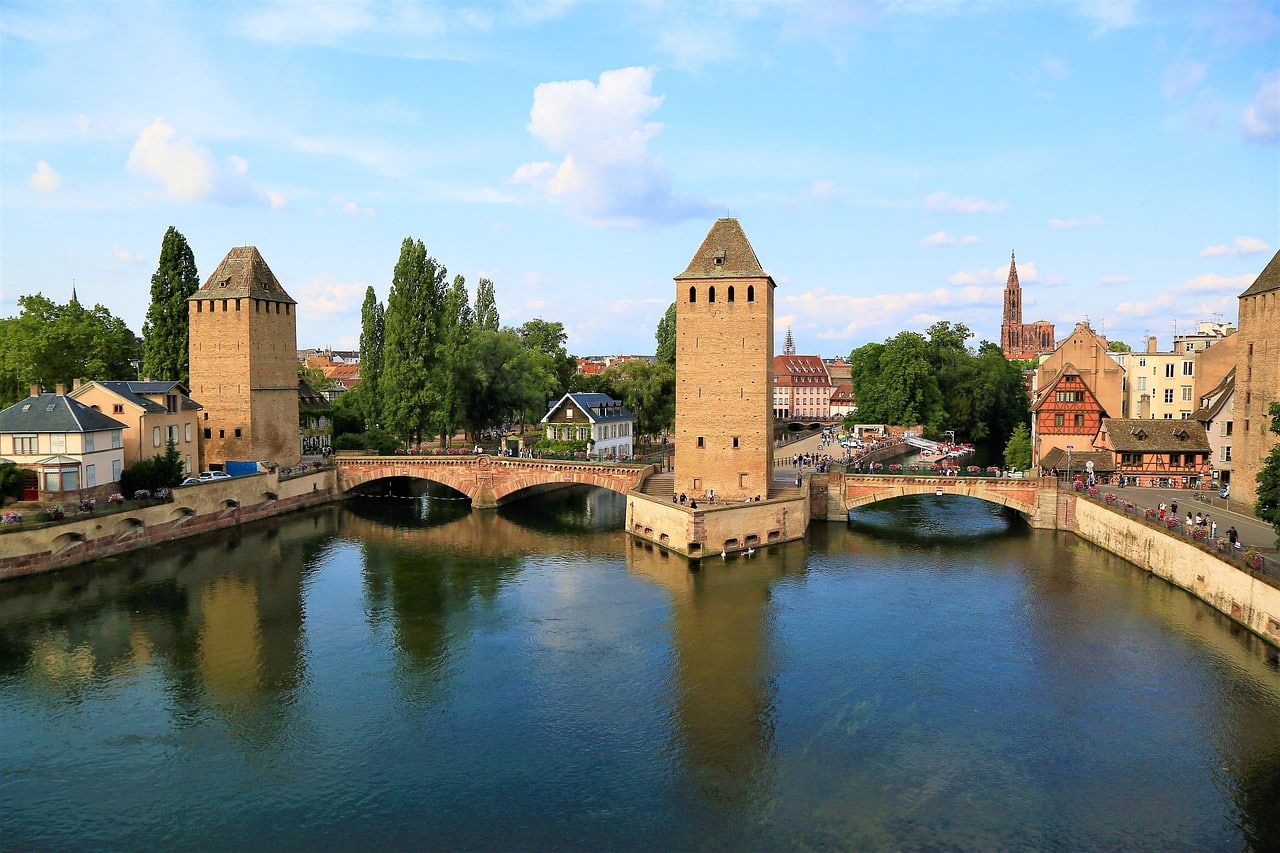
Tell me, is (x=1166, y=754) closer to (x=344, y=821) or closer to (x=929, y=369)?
(x=344, y=821)

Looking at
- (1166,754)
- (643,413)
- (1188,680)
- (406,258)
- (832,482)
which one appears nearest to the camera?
(1166,754)

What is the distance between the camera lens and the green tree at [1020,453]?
2393 inches

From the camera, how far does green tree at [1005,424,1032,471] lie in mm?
60781

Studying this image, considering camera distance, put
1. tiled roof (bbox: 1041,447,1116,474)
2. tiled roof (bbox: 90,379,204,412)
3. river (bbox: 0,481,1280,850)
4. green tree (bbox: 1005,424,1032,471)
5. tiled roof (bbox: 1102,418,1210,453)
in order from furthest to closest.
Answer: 1. green tree (bbox: 1005,424,1032,471)
2. tiled roof (bbox: 1041,447,1116,474)
3. tiled roof (bbox: 1102,418,1210,453)
4. tiled roof (bbox: 90,379,204,412)
5. river (bbox: 0,481,1280,850)

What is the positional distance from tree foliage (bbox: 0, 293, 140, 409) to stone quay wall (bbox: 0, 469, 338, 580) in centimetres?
1563

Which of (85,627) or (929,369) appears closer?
(85,627)

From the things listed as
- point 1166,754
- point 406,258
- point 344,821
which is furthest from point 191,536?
point 1166,754

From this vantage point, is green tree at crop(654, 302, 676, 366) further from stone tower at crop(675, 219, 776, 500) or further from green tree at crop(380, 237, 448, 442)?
stone tower at crop(675, 219, 776, 500)

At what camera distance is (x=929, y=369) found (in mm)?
81250

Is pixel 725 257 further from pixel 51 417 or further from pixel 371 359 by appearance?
pixel 371 359

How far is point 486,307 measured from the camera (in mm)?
74125

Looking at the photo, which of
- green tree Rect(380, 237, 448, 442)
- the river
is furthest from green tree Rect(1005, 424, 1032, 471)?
green tree Rect(380, 237, 448, 442)

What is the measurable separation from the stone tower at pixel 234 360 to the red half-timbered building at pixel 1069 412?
156 feet

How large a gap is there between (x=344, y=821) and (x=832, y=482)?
33.4 metres
